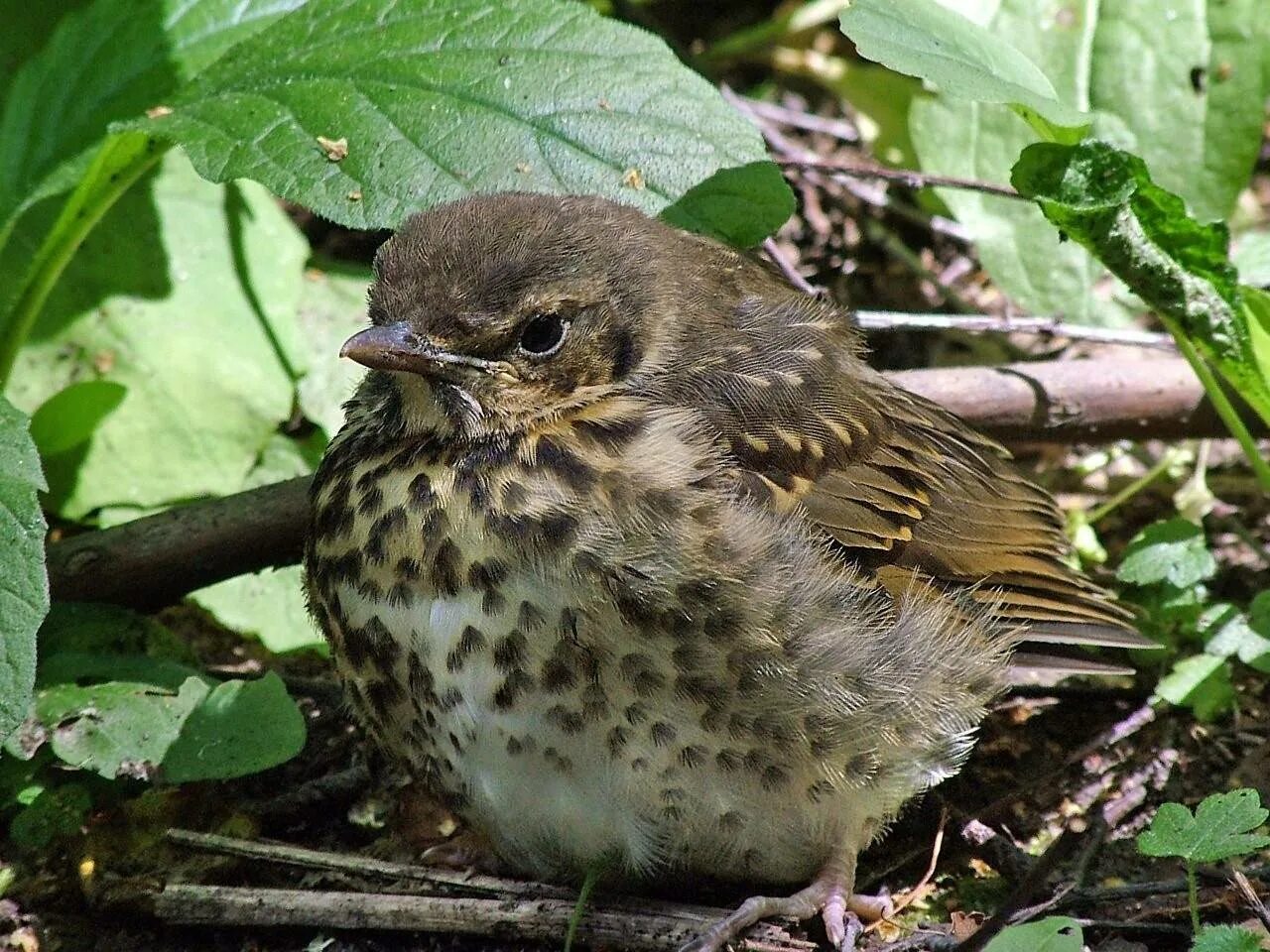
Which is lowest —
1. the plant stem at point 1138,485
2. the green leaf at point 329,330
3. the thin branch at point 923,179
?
the plant stem at point 1138,485

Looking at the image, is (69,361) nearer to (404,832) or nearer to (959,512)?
(404,832)

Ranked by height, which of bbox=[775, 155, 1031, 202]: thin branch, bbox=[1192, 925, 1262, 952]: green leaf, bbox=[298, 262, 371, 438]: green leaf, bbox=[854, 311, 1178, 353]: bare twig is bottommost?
bbox=[298, 262, 371, 438]: green leaf

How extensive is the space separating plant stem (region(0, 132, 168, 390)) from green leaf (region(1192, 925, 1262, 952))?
2.33m

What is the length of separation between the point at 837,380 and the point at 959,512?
41cm

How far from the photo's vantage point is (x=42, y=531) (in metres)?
2.67

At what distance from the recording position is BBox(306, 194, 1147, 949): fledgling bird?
258cm

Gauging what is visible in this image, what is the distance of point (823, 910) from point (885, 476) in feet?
2.60

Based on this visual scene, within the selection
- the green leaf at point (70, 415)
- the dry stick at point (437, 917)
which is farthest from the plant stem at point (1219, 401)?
the green leaf at point (70, 415)

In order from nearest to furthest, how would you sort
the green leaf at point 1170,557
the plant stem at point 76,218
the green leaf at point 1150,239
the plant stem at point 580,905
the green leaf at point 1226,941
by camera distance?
the green leaf at point 1226,941
the plant stem at point 580,905
the green leaf at point 1150,239
the plant stem at point 76,218
the green leaf at point 1170,557

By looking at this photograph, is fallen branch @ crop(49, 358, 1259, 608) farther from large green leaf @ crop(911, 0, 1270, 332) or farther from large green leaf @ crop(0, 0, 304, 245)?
large green leaf @ crop(0, 0, 304, 245)

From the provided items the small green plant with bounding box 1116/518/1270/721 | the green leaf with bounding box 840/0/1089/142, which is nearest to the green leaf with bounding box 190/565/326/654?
the green leaf with bounding box 840/0/1089/142

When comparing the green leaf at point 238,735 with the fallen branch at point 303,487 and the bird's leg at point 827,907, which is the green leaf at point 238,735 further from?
the bird's leg at point 827,907

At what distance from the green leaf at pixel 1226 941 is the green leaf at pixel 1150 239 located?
123 centimetres

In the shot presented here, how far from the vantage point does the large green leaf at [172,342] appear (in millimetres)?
3768
